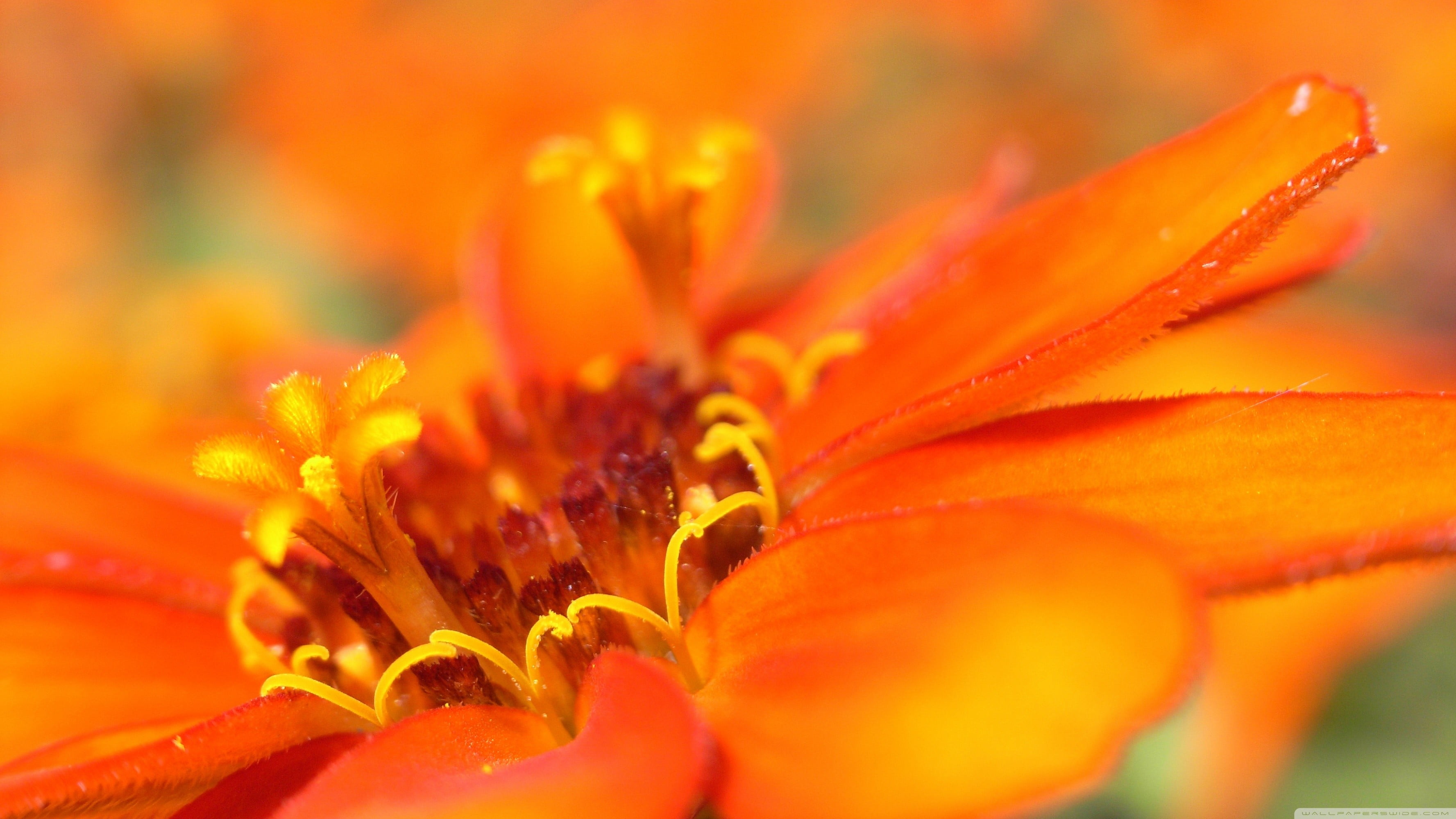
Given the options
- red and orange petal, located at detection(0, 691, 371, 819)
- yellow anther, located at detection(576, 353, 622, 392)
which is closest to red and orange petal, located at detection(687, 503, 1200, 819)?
red and orange petal, located at detection(0, 691, 371, 819)

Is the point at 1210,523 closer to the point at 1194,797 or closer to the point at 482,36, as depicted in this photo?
the point at 1194,797

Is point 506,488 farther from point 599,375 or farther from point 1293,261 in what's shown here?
point 1293,261

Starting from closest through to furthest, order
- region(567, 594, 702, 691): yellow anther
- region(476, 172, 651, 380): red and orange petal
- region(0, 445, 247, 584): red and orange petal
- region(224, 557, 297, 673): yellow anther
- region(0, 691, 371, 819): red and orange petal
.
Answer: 1. region(0, 691, 371, 819): red and orange petal
2. region(567, 594, 702, 691): yellow anther
3. region(224, 557, 297, 673): yellow anther
4. region(0, 445, 247, 584): red and orange petal
5. region(476, 172, 651, 380): red and orange petal

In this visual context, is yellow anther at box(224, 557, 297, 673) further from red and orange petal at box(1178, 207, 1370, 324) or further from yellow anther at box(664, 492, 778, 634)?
red and orange petal at box(1178, 207, 1370, 324)

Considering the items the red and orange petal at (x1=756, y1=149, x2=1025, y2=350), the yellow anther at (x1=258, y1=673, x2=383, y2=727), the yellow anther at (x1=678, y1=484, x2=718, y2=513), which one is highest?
the red and orange petal at (x1=756, y1=149, x2=1025, y2=350)

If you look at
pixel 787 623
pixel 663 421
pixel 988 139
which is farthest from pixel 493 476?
pixel 988 139

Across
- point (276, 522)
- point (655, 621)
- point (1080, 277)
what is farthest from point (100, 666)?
point (1080, 277)
